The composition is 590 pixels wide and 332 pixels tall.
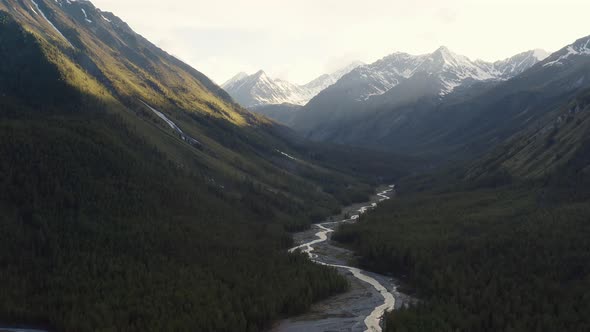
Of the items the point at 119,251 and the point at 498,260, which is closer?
the point at 498,260

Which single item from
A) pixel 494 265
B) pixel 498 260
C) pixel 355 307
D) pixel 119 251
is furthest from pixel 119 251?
pixel 498 260

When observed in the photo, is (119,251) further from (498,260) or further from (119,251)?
(498,260)

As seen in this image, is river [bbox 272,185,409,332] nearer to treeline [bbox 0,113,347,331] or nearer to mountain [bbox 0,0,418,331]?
mountain [bbox 0,0,418,331]

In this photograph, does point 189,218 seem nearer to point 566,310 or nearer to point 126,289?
point 126,289

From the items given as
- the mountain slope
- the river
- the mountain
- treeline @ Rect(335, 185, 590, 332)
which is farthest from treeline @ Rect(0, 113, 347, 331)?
the mountain slope

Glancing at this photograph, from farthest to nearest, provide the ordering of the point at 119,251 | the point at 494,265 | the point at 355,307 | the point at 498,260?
the point at 119,251
the point at 498,260
the point at 494,265
the point at 355,307

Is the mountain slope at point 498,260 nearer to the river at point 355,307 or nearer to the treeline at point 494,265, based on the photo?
the treeline at point 494,265

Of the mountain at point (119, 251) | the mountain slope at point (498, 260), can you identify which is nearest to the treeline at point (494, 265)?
the mountain slope at point (498, 260)

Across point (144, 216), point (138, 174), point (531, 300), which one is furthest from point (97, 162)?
point (531, 300)
